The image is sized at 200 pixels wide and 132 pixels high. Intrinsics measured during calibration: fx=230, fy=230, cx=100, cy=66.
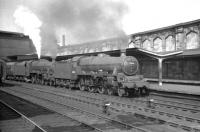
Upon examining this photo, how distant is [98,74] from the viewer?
16.9 meters

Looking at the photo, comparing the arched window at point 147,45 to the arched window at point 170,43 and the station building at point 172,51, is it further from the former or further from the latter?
the arched window at point 170,43

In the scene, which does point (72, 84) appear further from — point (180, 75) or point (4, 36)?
point (4, 36)

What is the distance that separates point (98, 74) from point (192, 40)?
37.4ft

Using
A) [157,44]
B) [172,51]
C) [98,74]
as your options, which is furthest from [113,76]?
[157,44]

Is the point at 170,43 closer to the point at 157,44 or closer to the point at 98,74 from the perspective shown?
the point at 157,44

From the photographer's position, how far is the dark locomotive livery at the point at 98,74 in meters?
15.6

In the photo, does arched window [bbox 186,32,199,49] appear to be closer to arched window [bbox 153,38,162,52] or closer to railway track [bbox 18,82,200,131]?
arched window [bbox 153,38,162,52]

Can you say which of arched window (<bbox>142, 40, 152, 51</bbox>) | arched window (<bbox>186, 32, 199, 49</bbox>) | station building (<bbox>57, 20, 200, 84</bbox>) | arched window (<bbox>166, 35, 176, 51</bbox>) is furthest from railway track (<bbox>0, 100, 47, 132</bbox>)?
arched window (<bbox>142, 40, 152, 51</bbox>)

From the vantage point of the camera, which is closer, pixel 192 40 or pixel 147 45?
pixel 192 40

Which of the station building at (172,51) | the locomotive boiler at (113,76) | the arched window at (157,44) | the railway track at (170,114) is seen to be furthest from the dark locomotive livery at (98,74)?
the arched window at (157,44)

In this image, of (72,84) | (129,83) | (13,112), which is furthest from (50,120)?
(72,84)

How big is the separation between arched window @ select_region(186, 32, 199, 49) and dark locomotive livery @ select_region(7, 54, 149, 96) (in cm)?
883

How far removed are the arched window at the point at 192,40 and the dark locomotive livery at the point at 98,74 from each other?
348 inches

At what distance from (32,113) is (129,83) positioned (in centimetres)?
670
